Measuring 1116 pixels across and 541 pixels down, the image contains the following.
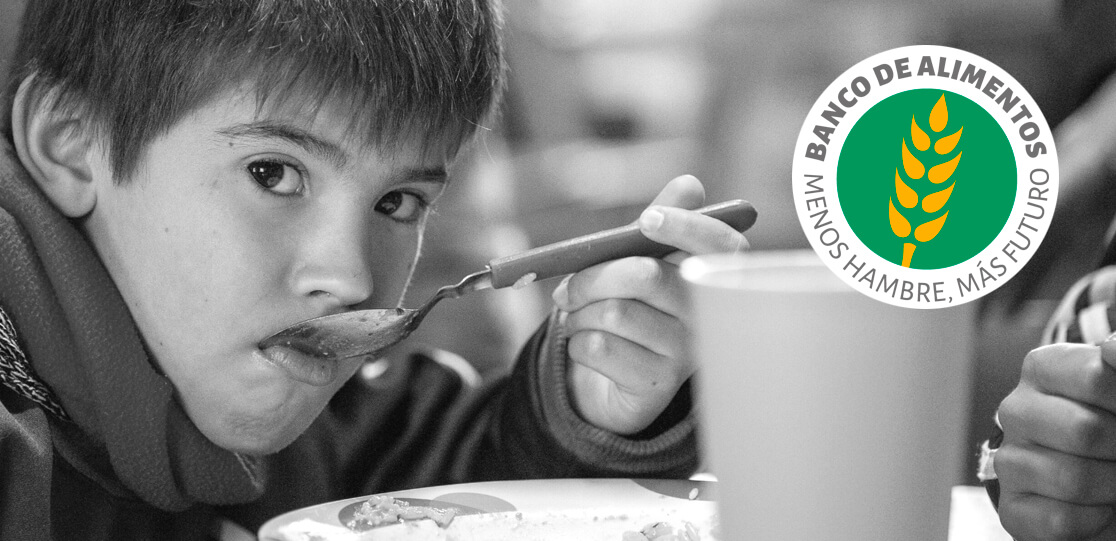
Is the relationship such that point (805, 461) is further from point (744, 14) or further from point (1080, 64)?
point (744, 14)

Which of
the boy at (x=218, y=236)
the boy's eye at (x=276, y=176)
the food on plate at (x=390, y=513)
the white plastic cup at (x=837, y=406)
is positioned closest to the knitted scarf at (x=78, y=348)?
the boy at (x=218, y=236)

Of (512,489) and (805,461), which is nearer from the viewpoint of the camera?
(805,461)

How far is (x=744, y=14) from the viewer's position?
12.7 ft

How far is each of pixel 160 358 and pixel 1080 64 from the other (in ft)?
5.42

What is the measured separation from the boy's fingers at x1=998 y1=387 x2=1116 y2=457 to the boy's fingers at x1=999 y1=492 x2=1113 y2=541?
3 cm

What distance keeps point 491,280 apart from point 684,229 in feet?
0.43

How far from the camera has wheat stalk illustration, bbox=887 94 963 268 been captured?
1.69ft

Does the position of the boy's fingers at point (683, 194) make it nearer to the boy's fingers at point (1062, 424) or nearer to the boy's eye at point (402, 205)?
the boy's eye at point (402, 205)

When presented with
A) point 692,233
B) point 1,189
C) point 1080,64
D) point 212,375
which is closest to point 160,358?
point 212,375

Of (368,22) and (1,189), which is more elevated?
(368,22)

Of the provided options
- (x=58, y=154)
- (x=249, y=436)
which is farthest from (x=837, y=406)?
(x=58, y=154)

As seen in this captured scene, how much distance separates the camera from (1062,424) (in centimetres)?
52

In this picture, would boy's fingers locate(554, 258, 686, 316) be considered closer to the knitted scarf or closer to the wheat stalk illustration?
the wheat stalk illustration

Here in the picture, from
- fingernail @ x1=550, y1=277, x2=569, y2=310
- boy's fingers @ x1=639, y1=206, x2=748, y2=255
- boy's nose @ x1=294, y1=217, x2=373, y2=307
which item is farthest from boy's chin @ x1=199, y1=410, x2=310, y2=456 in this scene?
boy's fingers @ x1=639, y1=206, x2=748, y2=255
